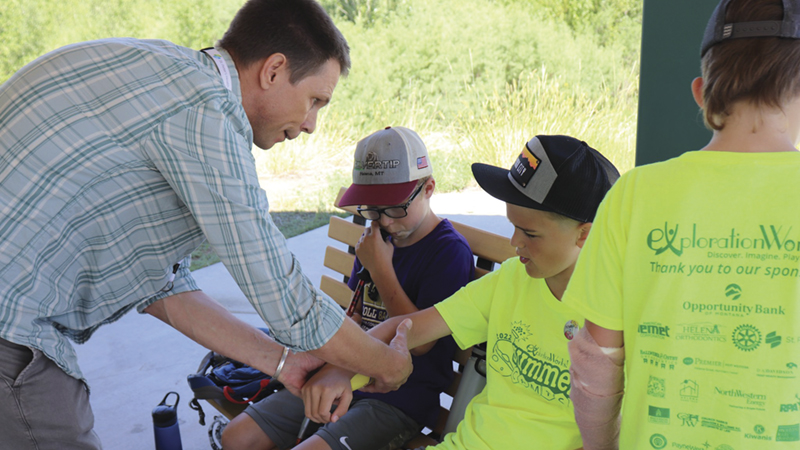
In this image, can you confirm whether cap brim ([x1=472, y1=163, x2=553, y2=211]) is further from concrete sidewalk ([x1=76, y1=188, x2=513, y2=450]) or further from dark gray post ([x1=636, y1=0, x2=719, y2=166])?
concrete sidewalk ([x1=76, y1=188, x2=513, y2=450])

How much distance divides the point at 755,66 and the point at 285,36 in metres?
1.24

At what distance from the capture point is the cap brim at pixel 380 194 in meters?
2.48

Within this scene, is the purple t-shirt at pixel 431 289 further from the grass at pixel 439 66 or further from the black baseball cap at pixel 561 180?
the grass at pixel 439 66

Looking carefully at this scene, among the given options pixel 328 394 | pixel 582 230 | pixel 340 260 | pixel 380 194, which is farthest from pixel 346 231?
pixel 582 230

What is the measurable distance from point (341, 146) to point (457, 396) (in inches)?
352

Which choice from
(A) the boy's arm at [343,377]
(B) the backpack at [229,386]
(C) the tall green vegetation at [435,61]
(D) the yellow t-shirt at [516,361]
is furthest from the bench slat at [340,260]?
(C) the tall green vegetation at [435,61]

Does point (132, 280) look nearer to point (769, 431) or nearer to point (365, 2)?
point (769, 431)

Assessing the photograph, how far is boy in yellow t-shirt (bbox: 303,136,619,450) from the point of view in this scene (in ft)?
5.95

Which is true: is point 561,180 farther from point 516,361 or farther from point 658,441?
point 658,441

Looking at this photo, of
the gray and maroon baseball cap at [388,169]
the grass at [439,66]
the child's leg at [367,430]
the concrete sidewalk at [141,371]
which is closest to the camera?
the child's leg at [367,430]

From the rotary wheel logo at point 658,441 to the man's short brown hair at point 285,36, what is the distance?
4.33 ft

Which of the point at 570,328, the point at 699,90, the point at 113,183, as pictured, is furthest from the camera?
the point at 570,328

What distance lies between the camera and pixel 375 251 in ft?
7.99

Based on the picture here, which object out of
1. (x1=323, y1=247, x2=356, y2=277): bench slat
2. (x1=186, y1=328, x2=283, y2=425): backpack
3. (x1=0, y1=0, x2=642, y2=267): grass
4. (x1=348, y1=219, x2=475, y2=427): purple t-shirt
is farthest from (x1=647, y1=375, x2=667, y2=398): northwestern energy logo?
(x1=0, y1=0, x2=642, y2=267): grass
